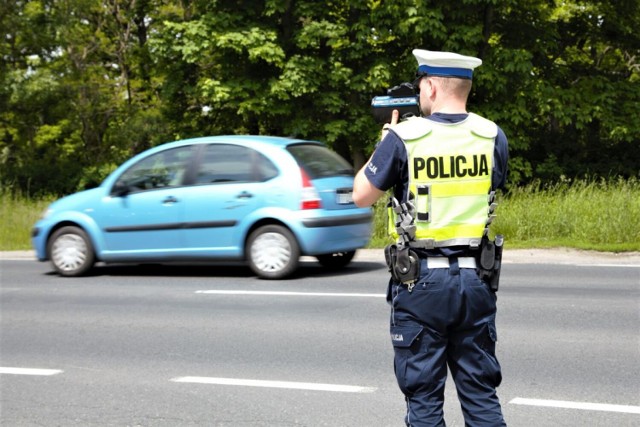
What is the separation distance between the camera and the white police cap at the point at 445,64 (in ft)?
11.1

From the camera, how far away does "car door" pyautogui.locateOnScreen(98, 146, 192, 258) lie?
1117cm

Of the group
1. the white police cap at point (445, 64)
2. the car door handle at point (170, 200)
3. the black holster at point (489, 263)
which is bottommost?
the car door handle at point (170, 200)

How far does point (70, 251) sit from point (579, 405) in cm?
802

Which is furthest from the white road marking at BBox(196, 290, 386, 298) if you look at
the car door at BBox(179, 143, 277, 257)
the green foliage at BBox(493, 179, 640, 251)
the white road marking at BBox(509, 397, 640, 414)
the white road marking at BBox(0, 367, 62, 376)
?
the green foliage at BBox(493, 179, 640, 251)

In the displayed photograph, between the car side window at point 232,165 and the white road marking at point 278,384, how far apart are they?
15.9 feet

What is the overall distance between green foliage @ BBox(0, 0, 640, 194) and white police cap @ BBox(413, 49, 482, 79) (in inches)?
837

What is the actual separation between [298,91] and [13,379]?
18952mm

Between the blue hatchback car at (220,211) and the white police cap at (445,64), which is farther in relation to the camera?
the blue hatchback car at (220,211)

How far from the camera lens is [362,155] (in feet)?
90.2

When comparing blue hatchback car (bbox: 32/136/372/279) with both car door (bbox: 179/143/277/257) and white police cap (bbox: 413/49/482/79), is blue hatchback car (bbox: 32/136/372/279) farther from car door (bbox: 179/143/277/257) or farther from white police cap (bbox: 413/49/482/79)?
white police cap (bbox: 413/49/482/79)

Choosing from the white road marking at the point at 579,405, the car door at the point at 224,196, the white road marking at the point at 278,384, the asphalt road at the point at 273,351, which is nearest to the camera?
the white road marking at the point at 579,405

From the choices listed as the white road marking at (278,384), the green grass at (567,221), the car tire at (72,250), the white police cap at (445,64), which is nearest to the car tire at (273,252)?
the car tire at (72,250)

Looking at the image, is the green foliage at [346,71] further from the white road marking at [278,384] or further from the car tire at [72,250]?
the white road marking at [278,384]

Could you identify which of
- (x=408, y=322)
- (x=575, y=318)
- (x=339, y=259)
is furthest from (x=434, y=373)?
(x=339, y=259)
